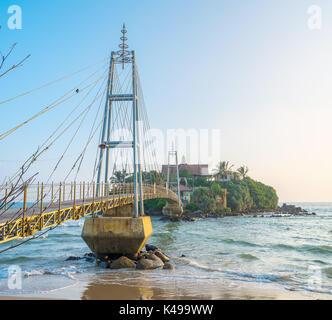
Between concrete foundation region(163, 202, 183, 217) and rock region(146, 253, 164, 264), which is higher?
rock region(146, 253, 164, 264)

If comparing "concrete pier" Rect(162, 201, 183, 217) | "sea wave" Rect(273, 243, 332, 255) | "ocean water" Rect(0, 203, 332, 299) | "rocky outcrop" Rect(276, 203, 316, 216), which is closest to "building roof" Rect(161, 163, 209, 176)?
"rocky outcrop" Rect(276, 203, 316, 216)

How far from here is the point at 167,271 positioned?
1335 centimetres

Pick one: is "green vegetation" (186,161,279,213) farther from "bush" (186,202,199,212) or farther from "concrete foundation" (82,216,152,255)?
"concrete foundation" (82,216,152,255)

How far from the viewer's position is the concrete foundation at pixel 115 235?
15023 mm

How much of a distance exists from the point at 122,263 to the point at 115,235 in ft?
5.04

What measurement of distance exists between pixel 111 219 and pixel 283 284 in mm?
8246

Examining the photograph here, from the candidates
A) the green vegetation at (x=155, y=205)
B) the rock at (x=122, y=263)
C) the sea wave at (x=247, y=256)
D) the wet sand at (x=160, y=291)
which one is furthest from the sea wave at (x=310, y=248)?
the green vegetation at (x=155, y=205)

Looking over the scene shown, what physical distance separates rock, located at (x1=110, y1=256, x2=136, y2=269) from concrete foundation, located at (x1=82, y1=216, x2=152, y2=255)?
913 mm

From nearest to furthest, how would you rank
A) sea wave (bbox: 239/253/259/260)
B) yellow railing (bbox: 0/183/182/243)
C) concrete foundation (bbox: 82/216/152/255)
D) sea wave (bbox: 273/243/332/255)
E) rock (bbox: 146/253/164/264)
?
yellow railing (bbox: 0/183/182/243) → rock (bbox: 146/253/164/264) → concrete foundation (bbox: 82/216/152/255) → sea wave (bbox: 239/253/259/260) → sea wave (bbox: 273/243/332/255)

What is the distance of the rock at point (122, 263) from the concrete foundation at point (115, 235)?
0.91m

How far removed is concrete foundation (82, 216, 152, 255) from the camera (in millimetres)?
15023

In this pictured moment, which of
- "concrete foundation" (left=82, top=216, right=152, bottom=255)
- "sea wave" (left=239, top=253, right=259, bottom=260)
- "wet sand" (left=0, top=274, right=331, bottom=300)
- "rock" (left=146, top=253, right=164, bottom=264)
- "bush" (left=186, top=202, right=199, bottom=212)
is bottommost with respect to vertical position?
"bush" (left=186, top=202, right=199, bottom=212)

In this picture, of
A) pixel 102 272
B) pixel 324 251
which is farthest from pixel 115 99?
pixel 324 251
